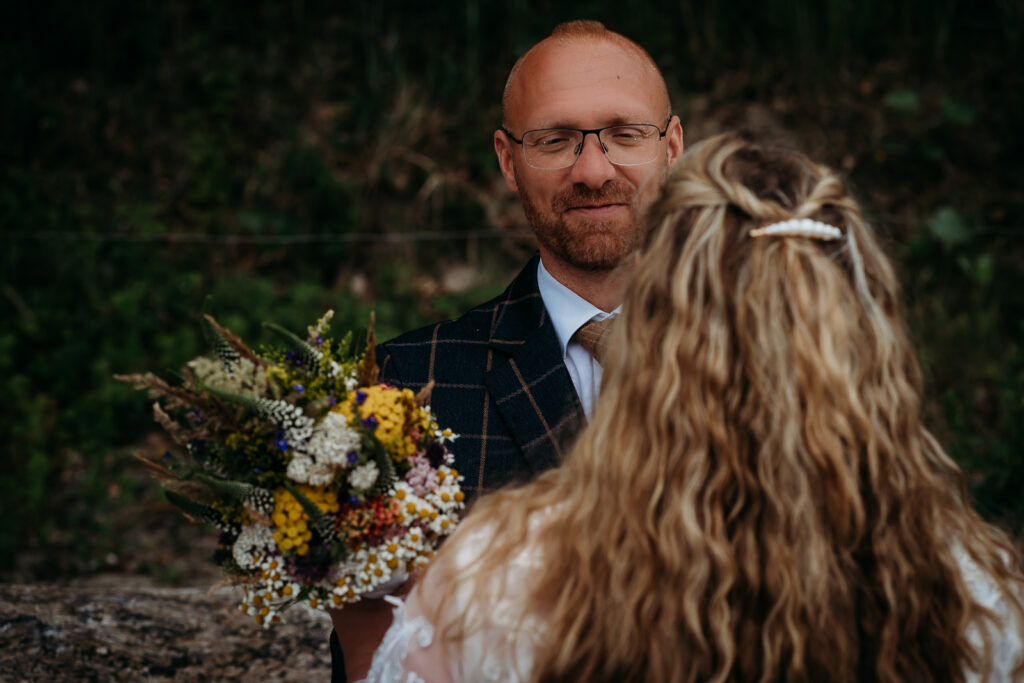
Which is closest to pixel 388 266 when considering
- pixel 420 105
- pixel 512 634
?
pixel 420 105

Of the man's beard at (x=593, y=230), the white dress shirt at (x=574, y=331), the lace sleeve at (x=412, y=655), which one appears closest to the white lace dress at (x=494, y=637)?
the lace sleeve at (x=412, y=655)

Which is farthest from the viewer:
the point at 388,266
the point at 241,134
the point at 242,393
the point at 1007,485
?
the point at 241,134

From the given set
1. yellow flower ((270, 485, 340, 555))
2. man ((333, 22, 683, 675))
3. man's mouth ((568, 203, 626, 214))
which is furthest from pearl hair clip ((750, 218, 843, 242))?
man's mouth ((568, 203, 626, 214))

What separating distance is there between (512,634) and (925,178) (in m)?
5.91

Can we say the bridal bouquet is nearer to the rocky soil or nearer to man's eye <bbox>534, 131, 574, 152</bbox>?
man's eye <bbox>534, 131, 574, 152</bbox>

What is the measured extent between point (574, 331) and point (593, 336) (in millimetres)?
50

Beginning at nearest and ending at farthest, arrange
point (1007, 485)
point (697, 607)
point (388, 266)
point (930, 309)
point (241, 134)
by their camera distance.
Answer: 1. point (697, 607)
2. point (1007, 485)
3. point (930, 309)
4. point (388, 266)
5. point (241, 134)

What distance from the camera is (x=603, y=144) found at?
2312 mm

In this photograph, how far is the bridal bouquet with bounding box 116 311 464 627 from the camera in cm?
143

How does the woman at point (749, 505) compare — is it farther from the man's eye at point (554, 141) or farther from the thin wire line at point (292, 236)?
the thin wire line at point (292, 236)

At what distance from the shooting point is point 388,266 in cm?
599

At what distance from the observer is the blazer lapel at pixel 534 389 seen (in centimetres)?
214

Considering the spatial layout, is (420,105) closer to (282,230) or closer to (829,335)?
(282,230)

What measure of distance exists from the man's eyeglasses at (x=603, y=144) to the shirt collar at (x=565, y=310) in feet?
0.96
